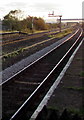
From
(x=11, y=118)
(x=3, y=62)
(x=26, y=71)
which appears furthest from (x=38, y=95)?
(x=3, y=62)

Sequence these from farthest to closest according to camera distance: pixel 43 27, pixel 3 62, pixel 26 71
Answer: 1. pixel 43 27
2. pixel 3 62
3. pixel 26 71

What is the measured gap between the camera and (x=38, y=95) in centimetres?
836

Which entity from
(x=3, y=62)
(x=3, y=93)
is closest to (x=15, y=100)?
(x=3, y=93)

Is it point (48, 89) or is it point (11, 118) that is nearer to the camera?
point (11, 118)

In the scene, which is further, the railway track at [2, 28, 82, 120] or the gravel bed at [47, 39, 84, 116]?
the gravel bed at [47, 39, 84, 116]

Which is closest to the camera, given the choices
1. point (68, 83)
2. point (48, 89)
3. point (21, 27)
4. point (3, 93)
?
point (3, 93)

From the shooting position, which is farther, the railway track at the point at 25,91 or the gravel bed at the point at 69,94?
the gravel bed at the point at 69,94

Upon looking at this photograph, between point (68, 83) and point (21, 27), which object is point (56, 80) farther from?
point (21, 27)

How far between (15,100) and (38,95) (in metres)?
0.95

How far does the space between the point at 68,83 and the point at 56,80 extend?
0.61m

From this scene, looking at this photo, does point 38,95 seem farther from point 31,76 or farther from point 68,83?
point 31,76

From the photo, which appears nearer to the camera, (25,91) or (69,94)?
(69,94)

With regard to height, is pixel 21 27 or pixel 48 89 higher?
pixel 21 27

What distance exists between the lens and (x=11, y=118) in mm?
6086
